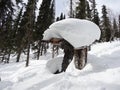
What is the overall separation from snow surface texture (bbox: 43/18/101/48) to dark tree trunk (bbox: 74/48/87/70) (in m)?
0.57

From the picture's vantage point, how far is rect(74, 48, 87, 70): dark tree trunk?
10742mm

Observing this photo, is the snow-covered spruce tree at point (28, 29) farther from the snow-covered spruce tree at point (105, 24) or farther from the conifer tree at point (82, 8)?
the snow-covered spruce tree at point (105, 24)

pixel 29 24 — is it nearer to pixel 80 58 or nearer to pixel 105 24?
pixel 80 58

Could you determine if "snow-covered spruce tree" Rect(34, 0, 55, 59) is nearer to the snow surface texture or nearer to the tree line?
the tree line

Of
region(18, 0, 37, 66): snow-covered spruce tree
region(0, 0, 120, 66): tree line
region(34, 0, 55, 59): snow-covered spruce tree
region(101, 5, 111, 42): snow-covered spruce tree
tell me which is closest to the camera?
region(0, 0, 120, 66): tree line

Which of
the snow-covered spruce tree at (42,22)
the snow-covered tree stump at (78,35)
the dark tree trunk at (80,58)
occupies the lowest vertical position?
the dark tree trunk at (80,58)

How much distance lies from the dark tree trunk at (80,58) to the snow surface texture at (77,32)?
1.86 feet

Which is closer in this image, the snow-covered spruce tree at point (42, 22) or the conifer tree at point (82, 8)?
the conifer tree at point (82, 8)

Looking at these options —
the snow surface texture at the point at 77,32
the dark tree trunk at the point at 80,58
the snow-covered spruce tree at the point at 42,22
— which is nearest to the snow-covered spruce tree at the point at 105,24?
the snow-covered spruce tree at the point at 42,22

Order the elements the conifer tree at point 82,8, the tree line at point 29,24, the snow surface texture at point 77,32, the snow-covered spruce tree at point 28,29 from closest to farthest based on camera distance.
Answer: the snow surface texture at point 77,32 → the tree line at point 29,24 → the snow-covered spruce tree at point 28,29 → the conifer tree at point 82,8

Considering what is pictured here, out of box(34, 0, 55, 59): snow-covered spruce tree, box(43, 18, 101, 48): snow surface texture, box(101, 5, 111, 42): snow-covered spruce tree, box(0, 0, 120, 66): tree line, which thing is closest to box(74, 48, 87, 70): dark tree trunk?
box(43, 18, 101, 48): snow surface texture

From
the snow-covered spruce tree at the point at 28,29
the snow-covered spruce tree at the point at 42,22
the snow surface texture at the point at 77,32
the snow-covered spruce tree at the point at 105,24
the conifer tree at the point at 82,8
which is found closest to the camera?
the snow surface texture at the point at 77,32

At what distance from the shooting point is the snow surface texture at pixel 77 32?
35.0 feet

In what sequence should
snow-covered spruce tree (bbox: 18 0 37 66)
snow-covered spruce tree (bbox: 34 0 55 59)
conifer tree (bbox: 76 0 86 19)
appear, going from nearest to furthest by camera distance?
snow-covered spruce tree (bbox: 18 0 37 66) → conifer tree (bbox: 76 0 86 19) → snow-covered spruce tree (bbox: 34 0 55 59)
